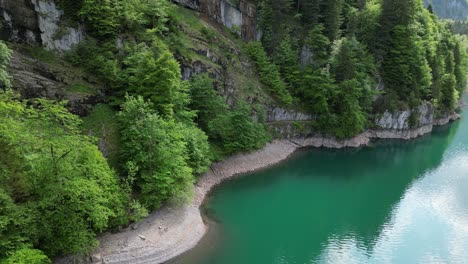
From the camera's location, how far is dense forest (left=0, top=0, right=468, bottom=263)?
23312mm

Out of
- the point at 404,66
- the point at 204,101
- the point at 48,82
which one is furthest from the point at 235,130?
the point at 404,66

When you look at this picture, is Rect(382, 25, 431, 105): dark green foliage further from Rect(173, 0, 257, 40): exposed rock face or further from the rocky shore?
the rocky shore

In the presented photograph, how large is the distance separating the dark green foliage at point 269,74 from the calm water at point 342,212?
7965mm

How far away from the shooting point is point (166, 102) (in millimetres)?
35281

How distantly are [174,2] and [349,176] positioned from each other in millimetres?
30961

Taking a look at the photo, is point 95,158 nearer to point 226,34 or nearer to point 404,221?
point 404,221

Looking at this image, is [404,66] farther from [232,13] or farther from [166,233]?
[166,233]

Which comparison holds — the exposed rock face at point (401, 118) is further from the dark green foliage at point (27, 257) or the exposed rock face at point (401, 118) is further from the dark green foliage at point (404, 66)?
the dark green foliage at point (27, 257)

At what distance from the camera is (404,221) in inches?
1425

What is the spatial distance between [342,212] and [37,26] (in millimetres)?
31890

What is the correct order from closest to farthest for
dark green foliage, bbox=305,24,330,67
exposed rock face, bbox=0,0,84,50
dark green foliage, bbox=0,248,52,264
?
dark green foliage, bbox=0,248,52,264, exposed rock face, bbox=0,0,84,50, dark green foliage, bbox=305,24,330,67

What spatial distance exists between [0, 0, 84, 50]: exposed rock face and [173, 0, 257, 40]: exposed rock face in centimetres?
2049

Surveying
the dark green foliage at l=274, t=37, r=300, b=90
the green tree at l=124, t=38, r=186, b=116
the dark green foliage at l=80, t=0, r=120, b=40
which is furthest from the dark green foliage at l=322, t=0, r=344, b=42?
the dark green foliage at l=80, t=0, r=120, b=40

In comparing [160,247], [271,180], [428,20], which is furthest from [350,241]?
[428,20]
